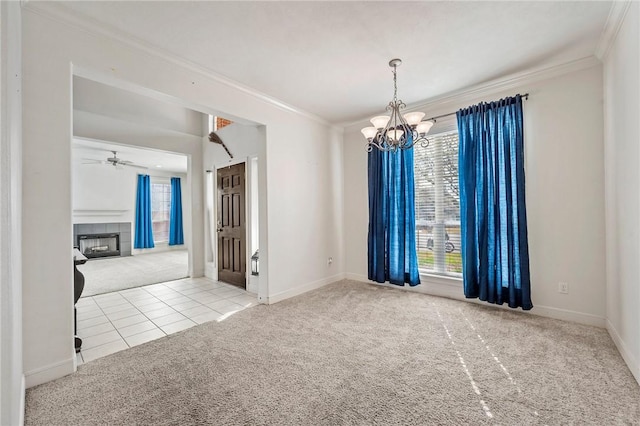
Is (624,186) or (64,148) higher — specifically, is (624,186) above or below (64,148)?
below

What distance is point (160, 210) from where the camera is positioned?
29.6ft

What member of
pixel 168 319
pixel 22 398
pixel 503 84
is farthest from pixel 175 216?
pixel 503 84

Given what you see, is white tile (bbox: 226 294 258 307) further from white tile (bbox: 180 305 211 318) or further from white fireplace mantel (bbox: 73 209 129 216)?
white fireplace mantel (bbox: 73 209 129 216)

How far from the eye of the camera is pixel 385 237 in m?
4.17

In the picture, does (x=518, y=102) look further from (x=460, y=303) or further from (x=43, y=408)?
(x=43, y=408)

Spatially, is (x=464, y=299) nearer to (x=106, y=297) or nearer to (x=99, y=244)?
(x=106, y=297)

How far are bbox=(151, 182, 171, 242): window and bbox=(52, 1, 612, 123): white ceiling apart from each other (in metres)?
7.17

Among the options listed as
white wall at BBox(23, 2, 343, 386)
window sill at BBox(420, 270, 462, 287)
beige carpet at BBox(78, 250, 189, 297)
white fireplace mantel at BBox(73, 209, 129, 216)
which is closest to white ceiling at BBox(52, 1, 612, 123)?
white wall at BBox(23, 2, 343, 386)

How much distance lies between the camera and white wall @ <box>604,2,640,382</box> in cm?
192

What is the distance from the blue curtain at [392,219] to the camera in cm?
393

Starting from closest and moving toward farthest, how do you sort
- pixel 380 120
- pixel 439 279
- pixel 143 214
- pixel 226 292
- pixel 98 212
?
1. pixel 380 120
2. pixel 439 279
3. pixel 226 292
4. pixel 98 212
5. pixel 143 214

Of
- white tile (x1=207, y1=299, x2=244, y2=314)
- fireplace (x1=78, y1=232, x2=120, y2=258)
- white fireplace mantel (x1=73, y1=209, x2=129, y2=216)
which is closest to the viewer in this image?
white tile (x1=207, y1=299, x2=244, y2=314)

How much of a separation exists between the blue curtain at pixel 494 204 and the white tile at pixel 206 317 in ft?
9.83

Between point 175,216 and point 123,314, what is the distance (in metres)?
6.27
